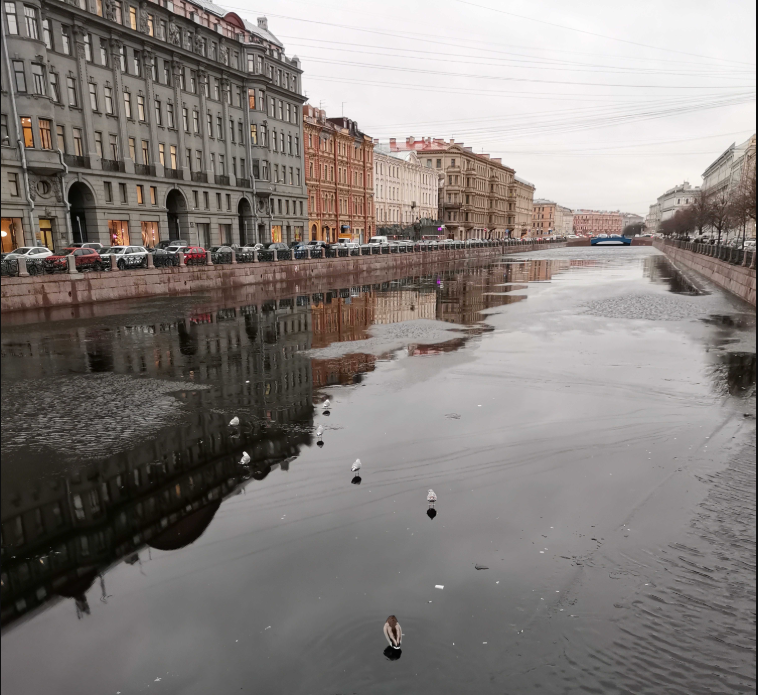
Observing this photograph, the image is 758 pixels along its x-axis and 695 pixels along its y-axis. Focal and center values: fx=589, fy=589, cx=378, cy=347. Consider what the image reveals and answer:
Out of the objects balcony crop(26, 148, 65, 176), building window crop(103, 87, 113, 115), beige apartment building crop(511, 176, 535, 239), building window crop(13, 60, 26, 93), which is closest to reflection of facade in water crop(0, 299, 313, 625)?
balcony crop(26, 148, 65, 176)

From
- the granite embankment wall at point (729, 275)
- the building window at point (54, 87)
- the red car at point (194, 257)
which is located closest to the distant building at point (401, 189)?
the granite embankment wall at point (729, 275)

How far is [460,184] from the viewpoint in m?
108

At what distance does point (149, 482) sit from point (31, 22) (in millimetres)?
35739

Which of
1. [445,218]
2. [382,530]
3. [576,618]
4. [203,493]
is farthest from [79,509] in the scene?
[445,218]

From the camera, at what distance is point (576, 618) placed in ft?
16.9

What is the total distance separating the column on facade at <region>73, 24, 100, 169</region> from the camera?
36.2 meters

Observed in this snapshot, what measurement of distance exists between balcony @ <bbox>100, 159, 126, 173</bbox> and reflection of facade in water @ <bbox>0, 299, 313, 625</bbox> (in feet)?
89.2

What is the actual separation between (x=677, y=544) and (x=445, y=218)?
Answer: 107 m

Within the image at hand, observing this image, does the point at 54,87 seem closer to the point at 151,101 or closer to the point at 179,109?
the point at 151,101

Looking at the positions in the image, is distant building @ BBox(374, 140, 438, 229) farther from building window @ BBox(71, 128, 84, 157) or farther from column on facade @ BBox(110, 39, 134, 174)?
building window @ BBox(71, 128, 84, 157)

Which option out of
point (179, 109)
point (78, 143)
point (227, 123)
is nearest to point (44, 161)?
point (78, 143)

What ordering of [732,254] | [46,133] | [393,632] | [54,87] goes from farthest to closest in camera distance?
[54,87] < [46,133] < [732,254] < [393,632]

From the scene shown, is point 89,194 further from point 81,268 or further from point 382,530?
point 382,530

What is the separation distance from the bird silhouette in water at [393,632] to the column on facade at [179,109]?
4595 cm
